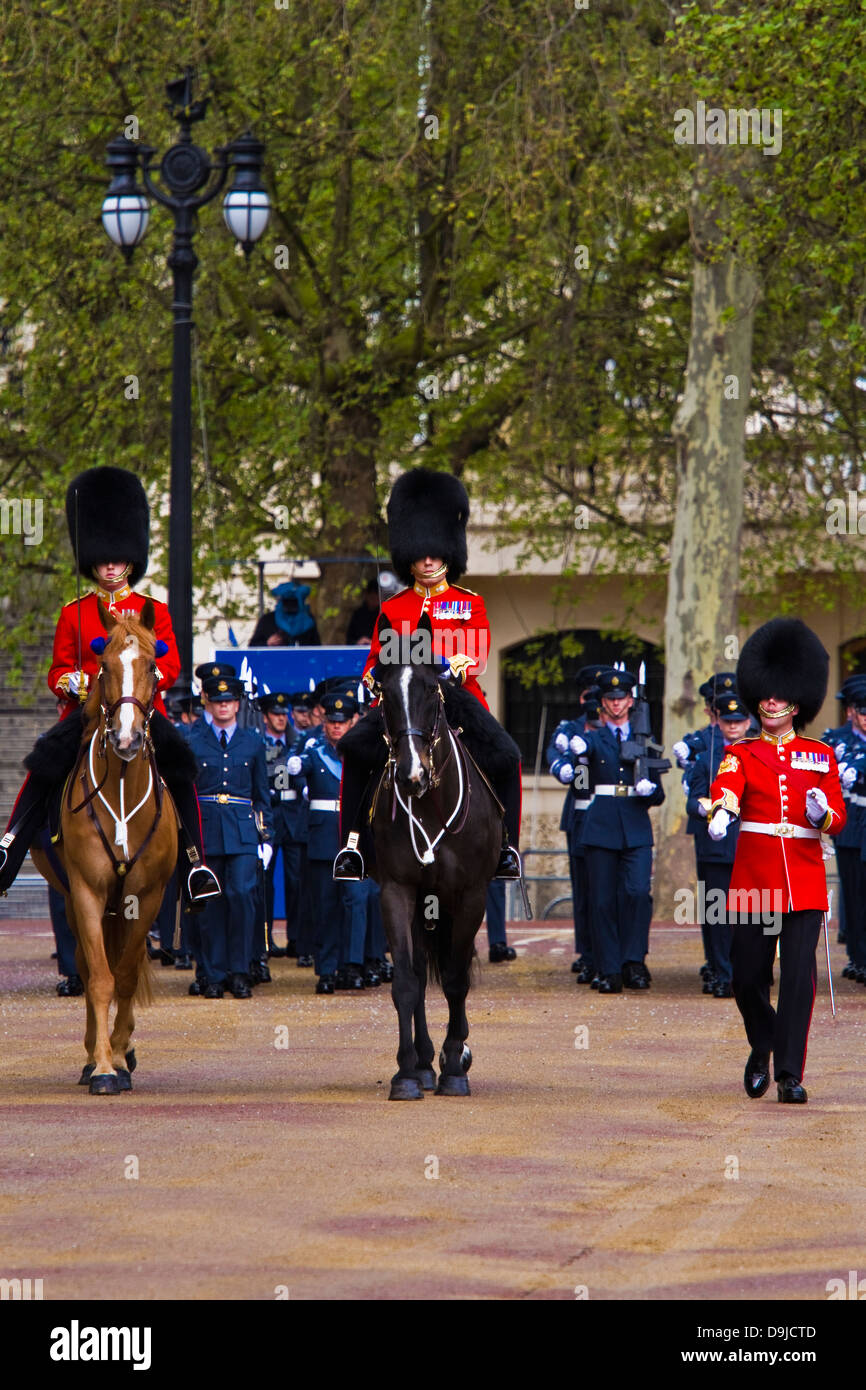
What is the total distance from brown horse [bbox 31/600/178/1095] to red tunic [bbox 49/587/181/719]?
7.8 inches

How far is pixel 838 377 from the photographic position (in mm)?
25359

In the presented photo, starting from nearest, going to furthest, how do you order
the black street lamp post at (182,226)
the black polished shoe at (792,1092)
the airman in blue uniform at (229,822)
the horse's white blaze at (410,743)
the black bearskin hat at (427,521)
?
the horse's white blaze at (410,743) → the black polished shoe at (792,1092) → the black bearskin hat at (427,521) → the airman in blue uniform at (229,822) → the black street lamp post at (182,226)

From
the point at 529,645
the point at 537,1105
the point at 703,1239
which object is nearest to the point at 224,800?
the point at 537,1105

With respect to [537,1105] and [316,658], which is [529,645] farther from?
[537,1105]

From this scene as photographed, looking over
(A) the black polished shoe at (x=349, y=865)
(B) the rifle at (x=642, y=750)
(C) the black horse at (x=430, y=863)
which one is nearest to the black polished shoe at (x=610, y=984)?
(B) the rifle at (x=642, y=750)

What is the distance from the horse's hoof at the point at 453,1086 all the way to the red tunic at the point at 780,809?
4.52 feet

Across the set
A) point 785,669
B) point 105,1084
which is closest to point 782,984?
point 785,669

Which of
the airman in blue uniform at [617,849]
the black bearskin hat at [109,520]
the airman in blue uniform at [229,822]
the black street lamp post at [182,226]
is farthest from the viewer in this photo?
the black street lamp post at [182,226]

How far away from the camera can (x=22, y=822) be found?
11.0 metres

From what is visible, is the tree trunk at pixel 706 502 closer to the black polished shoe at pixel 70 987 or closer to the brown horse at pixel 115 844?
the black polished shoe at pixel 70 987

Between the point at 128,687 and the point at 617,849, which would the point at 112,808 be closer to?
the point at 128,687

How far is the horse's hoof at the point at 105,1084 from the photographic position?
10.4 metres
